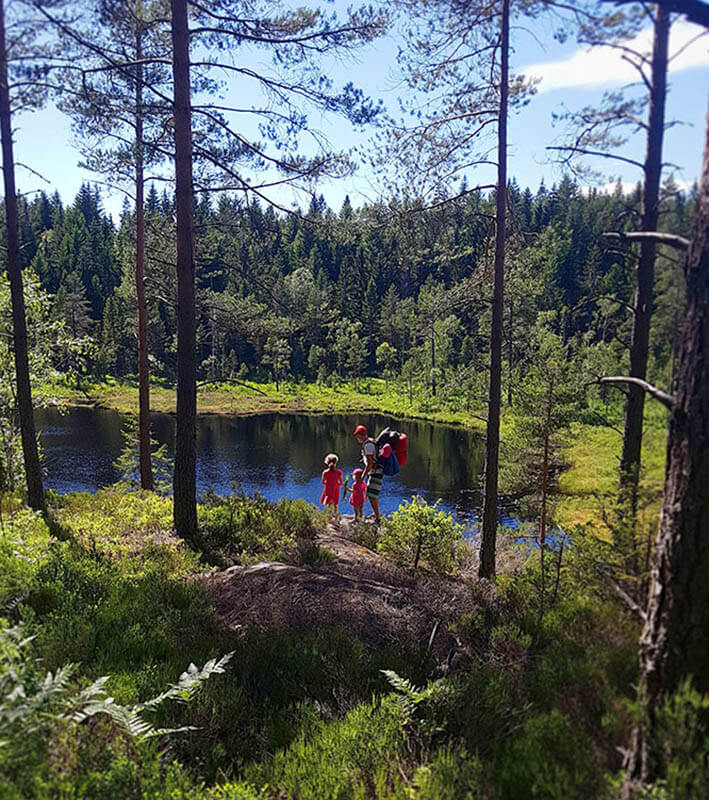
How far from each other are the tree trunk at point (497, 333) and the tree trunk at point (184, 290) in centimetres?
434

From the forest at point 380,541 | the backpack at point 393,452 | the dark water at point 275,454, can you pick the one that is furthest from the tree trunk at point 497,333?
the dark water at point 275,454

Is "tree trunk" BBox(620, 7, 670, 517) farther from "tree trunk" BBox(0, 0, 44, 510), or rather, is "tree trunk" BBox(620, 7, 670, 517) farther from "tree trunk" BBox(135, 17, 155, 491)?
"tree trunk" BBox(135, 17, 155, 491)

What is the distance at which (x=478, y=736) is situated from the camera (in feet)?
10.1

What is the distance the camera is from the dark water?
70.9 feet

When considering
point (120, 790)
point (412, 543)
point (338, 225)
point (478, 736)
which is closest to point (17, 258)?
point (338, 225)

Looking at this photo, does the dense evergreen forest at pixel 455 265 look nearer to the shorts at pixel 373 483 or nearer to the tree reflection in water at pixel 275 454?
the shorts at pixel 373 483

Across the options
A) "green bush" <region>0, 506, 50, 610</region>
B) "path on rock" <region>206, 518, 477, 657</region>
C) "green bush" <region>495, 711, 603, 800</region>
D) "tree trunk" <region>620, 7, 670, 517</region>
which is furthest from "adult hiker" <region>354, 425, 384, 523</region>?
"green bush" <region>495, 711, 603, 800</region>

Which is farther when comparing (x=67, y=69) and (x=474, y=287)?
(x=474, y=287)

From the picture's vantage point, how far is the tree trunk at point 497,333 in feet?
24.2

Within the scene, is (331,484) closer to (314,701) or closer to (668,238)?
(314,701)

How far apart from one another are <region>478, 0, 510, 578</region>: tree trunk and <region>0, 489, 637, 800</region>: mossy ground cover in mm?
2869

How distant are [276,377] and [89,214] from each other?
51.6 meters

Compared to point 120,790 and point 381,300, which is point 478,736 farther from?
point 381,300

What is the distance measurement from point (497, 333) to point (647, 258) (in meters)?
4.67
